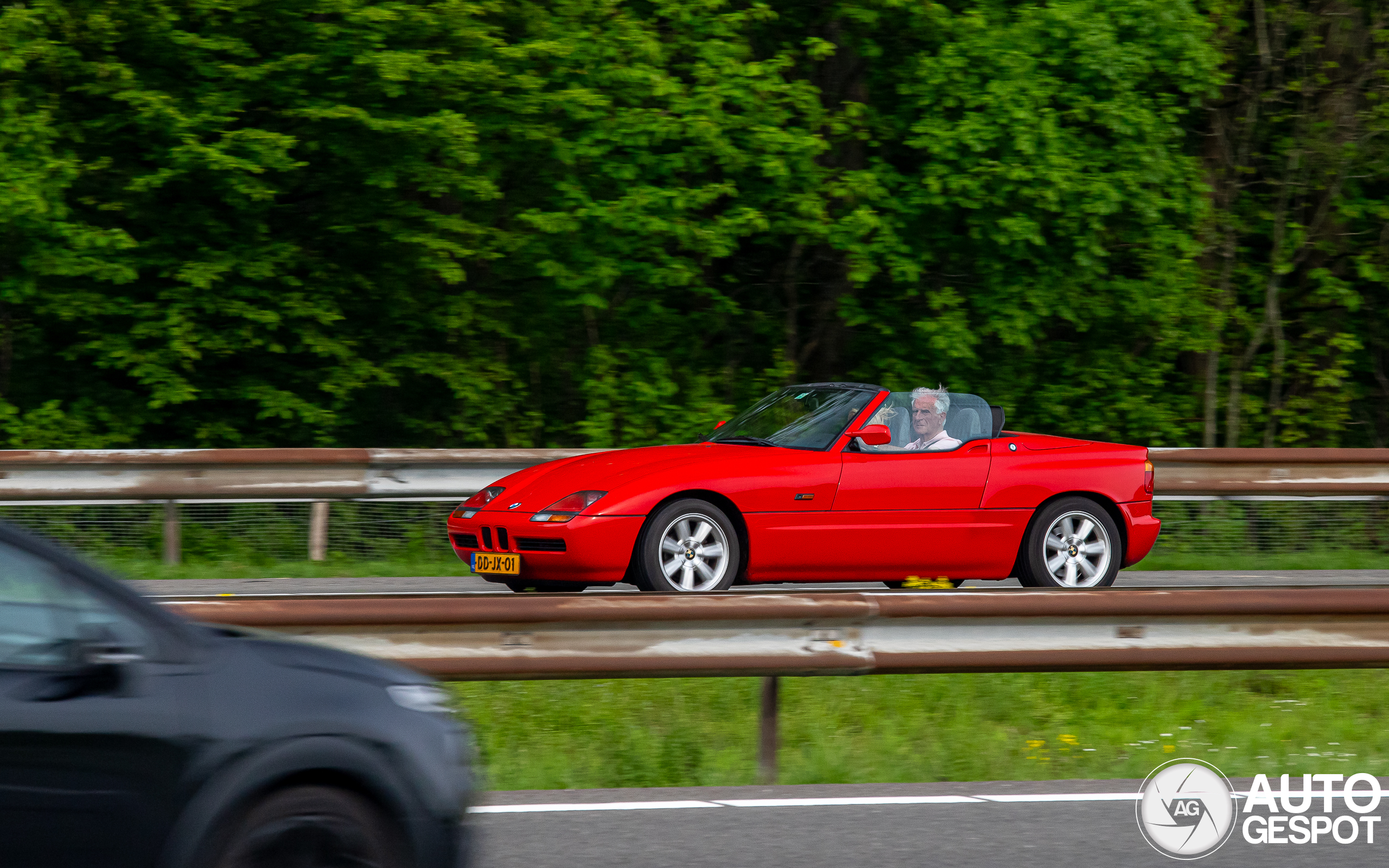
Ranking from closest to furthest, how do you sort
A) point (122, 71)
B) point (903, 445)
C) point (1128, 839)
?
point (1128, 839), point (903, 445), point (122, 71)

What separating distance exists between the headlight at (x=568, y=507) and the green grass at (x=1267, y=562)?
17.8 ft

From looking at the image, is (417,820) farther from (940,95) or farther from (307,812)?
(940,95)

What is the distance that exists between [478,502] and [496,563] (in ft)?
2.08

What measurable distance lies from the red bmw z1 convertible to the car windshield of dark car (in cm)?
1

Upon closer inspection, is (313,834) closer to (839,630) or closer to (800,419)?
(839,630)

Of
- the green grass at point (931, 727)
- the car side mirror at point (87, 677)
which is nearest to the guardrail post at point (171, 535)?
the green grass at point (931, 727)

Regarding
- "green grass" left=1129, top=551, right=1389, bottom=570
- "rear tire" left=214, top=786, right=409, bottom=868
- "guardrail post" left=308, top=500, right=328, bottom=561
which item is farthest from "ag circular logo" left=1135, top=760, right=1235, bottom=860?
"guardrail post" left=308, top=500, right=328, bottom=561

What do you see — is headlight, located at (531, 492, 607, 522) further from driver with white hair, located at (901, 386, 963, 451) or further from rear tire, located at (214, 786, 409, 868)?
rear tire, located at (214, 786, 409, 868)

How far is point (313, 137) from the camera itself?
16.1 m

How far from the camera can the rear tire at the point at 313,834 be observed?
152 inches

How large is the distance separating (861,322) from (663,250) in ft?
7.97

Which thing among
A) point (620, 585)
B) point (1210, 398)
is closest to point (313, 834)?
point (620, 585)

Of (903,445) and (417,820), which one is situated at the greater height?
(903,445)

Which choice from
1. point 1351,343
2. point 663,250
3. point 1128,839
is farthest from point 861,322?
point 1128,839
